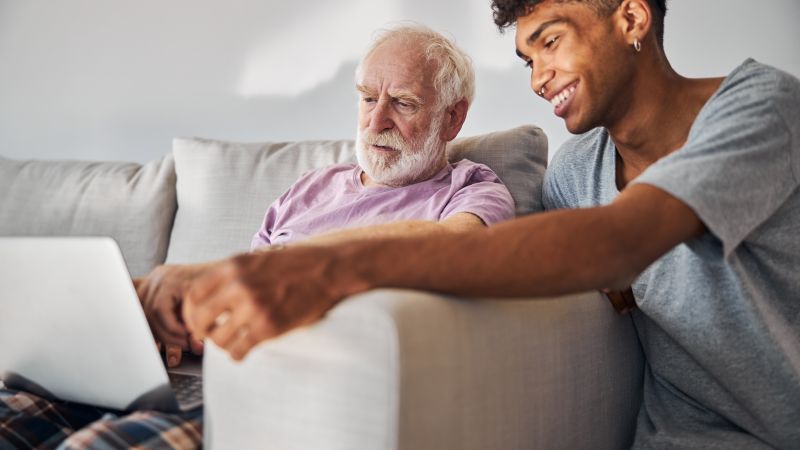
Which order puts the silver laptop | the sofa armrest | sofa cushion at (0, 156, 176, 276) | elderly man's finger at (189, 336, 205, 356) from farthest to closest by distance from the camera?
sofa cushion at (0, 156, 176, 276) < elderly man's finger at (189, 336, 205, 356) < the silver laptop < the sofa armrest

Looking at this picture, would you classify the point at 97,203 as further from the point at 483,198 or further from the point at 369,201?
the point at 483,198

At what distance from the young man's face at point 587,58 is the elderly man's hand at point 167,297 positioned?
0.70m

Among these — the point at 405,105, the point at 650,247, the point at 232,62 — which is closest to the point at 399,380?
the point at 650,247

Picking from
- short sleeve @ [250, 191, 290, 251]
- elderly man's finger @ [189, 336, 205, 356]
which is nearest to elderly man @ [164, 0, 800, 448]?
elderly man's finger @ [189, 336, 205, 356]

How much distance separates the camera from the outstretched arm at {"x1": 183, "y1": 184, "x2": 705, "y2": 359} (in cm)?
Result: 79

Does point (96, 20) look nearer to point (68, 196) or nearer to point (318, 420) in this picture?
point (68, 196)

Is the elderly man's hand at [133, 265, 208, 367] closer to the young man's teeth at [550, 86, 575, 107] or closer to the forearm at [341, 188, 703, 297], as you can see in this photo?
the forearm at [341, 188, 703, 297]

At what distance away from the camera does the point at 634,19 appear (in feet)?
4.45

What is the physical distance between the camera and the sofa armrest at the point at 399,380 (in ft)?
2.53

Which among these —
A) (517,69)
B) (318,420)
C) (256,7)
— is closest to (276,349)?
(318,420)

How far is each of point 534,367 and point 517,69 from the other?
133 centimetres

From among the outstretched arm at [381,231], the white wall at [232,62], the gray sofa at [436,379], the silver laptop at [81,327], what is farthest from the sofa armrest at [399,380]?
the white wall at [232,62]

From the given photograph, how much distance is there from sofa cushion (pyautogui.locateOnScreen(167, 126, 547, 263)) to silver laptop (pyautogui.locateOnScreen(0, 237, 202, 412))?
910 millimetres

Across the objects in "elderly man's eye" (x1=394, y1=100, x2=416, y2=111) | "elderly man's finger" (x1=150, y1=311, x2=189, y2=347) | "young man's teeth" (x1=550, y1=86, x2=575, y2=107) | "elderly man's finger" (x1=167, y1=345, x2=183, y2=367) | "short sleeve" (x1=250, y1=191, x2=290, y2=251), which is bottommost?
"short sleeve" (x1=250, y1=191, x2=290, y2=251)
